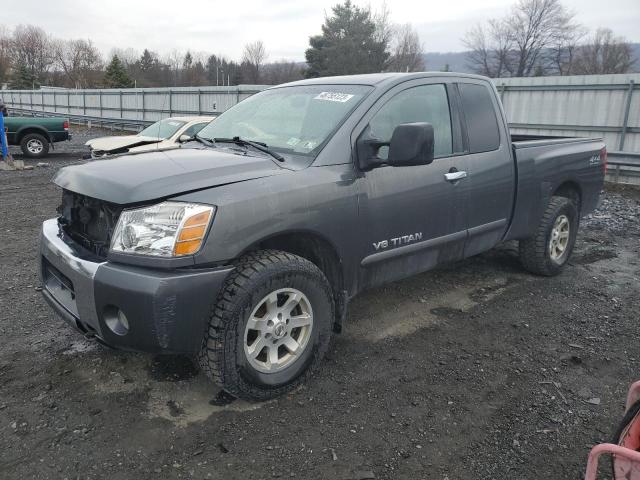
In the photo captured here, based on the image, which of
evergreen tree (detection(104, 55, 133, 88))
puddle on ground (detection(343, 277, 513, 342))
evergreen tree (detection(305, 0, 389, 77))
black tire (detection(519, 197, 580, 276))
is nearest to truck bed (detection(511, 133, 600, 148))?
black tire (detection(519, 197, 580, 276))

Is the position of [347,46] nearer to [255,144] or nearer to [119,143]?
[119,143]

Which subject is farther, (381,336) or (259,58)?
(259,58)

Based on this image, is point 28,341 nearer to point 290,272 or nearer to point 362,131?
point 290,272

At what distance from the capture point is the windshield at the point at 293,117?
3.33 metres

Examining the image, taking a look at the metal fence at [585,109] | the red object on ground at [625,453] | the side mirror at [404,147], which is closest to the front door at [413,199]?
the side mirror at [404,147]

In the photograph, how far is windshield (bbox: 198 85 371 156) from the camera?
10.9 feet

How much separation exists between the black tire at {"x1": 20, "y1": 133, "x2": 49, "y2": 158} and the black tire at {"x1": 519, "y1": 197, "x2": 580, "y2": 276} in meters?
14.4

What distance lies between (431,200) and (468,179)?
1.64ft

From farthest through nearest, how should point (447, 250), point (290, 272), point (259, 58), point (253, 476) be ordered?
point (259, 58), point (447, 250), point (290, 272), point (253, 476)

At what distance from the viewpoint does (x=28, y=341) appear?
357 cm

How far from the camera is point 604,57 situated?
178 ft

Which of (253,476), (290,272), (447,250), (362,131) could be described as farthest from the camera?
(447,250)

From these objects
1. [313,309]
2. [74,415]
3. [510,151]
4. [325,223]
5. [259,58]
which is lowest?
[74,415]

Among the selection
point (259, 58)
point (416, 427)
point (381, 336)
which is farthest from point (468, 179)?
point (259, 58)
